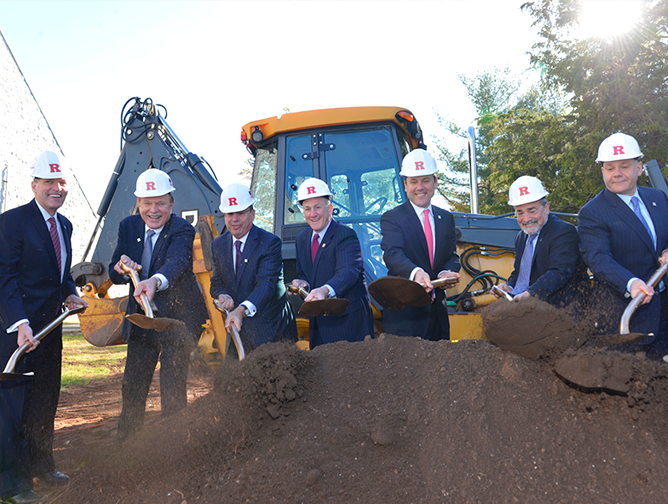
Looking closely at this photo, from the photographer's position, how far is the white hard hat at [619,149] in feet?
10.9

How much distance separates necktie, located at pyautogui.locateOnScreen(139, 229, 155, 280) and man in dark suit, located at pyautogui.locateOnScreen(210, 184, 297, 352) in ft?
1.52

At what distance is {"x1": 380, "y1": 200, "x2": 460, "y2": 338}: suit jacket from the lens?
12.6 feet

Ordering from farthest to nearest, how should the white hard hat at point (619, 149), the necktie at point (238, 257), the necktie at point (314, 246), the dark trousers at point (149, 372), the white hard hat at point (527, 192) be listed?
the necktie at point (314, 246), the necktie at point (238, 257), the white hard hat at point (527, 192), the dark trousers at point (149, 372), the white hard hat at point (619, 149)

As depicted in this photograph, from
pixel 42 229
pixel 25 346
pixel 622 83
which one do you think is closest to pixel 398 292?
pixel 25 346

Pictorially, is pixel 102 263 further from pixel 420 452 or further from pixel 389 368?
pixel 420 452

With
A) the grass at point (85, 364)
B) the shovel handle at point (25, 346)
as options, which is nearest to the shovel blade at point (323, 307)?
the shovel handle at point (25, 346)

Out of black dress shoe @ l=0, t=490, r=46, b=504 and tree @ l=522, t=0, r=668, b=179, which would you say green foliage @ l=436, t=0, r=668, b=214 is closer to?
tree @ l=522, t=0, r=668, b=179

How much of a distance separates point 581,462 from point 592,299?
4.42ft

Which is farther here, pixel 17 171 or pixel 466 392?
pixel 17 171

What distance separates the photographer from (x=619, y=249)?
3279 millimetres

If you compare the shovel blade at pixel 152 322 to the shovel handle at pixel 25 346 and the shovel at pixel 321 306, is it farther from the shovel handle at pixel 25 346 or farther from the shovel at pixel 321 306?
the shovel at pixel 321 306

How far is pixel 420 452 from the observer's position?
7.96 feet

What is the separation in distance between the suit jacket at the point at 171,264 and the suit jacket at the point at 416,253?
1.44 m

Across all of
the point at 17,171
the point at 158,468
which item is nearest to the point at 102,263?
the point at 158,468
